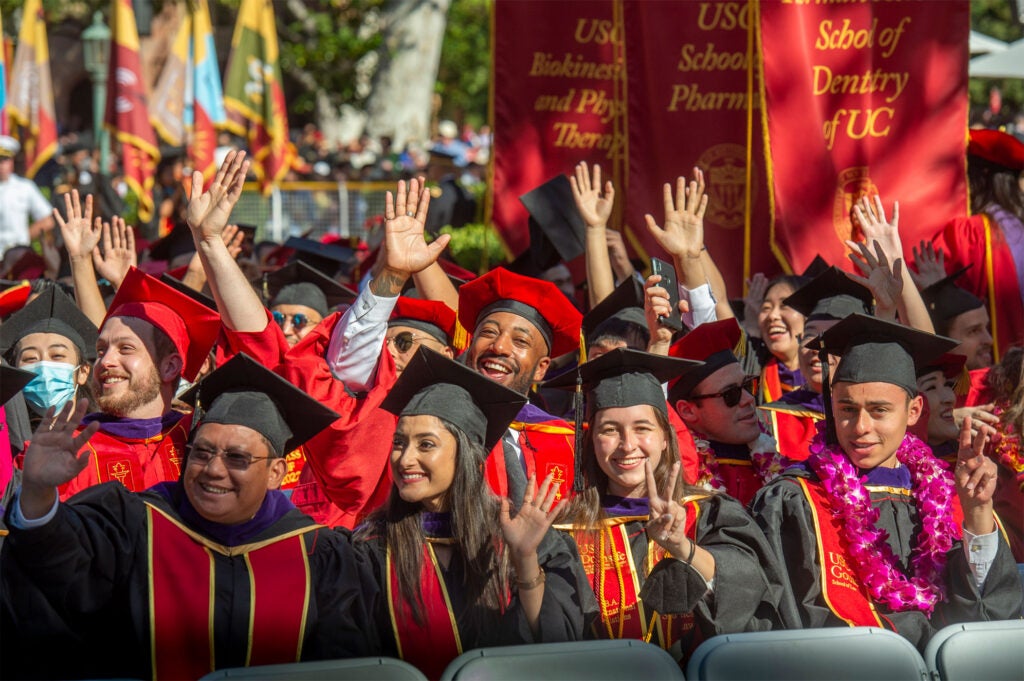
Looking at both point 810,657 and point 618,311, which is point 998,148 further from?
point 810,657

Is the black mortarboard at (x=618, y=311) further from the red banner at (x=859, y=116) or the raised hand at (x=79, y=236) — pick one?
the raised hand at (x=79, y=236)

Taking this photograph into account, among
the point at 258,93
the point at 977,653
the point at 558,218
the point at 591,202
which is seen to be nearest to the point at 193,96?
the point at 258,93

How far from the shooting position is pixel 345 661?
326 centimetres

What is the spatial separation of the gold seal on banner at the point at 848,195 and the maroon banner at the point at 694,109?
86 cm

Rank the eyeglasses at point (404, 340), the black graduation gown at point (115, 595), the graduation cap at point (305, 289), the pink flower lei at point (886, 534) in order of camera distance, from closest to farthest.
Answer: the black graduation gown at point (115, 595)
the pink flower lei at point (886, 534)
the eyeglasses at point (404, 340)
the graduation cap at point (305, 289)

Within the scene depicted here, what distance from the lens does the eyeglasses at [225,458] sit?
394 centimetres

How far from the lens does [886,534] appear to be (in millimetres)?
4512

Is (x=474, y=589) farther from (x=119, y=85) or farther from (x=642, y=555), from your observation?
(x=119, y=85)

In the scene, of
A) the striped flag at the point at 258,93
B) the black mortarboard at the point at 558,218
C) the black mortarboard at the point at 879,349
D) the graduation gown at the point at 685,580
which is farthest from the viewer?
the striped flag at the point at 258,93

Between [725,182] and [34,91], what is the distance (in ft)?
→ 42.0

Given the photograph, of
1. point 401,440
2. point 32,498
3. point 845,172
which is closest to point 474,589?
point 401,440

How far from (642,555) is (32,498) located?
1.90 metres

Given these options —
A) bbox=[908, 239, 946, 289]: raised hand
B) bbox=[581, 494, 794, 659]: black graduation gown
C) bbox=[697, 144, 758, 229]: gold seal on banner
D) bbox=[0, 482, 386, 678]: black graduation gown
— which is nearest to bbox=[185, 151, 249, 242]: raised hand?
bbox=[0, 482, 386, 678]: black graduation gown

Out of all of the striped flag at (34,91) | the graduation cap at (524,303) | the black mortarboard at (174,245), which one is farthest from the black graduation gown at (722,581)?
the striped flag at (34,91)
